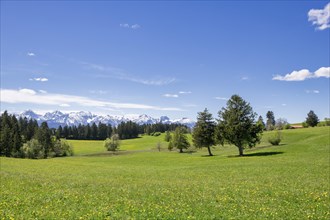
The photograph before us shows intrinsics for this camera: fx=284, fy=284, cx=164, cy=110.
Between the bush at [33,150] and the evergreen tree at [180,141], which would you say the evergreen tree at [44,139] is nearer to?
the bush at [33,150]

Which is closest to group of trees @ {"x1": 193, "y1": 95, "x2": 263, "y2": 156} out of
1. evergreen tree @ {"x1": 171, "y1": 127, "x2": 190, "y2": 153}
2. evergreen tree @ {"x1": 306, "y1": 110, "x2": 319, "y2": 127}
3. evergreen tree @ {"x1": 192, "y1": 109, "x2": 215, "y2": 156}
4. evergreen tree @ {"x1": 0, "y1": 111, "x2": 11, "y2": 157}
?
evergreen tree @ {"x1": 192, "y1": 109, "x2": 215, "y2": 156}

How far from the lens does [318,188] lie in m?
24.3

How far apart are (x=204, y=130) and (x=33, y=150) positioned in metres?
68.1

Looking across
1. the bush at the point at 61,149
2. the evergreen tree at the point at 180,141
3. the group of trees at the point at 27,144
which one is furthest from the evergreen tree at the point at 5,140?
the evergreen tree at the point at 180,141

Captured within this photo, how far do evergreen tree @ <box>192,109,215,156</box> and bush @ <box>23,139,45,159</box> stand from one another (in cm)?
6472

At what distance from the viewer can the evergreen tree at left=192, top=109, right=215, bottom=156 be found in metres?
74.9

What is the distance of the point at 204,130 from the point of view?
75.2m

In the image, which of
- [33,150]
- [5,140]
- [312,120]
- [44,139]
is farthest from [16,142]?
[312,120]

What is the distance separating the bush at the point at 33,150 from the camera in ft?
348

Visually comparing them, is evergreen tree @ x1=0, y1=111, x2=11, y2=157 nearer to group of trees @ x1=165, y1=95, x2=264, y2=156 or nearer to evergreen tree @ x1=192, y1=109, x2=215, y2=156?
evergreen tree @ x1=192, y1=109, x2=215, y2=156

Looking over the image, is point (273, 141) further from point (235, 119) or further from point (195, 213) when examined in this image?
point (195, 213)

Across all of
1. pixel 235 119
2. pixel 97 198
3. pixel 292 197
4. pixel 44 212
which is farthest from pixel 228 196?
pixel 235 119

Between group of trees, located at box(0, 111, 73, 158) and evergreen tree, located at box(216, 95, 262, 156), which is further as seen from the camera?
group of trees, located at box(0, 111, 73, 158)

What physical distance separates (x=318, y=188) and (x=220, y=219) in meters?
14.4
